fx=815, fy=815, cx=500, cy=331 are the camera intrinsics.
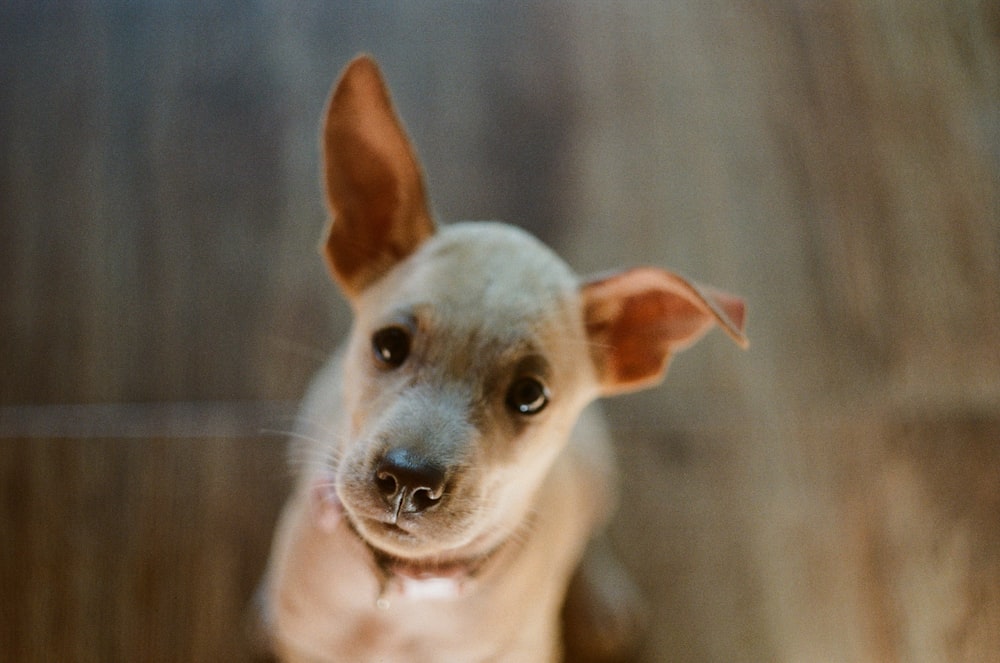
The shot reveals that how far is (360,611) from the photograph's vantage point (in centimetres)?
124

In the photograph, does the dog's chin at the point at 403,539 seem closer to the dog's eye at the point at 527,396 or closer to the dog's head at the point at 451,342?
the dog's head at the point at 451,342

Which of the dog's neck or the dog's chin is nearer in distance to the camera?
the dog's chin

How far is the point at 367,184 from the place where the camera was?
45.8 inches

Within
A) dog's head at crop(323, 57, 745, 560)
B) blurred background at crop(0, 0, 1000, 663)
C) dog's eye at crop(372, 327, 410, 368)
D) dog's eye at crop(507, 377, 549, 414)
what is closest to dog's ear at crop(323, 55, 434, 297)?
dog's head at crop(323, 57, 745, 560)

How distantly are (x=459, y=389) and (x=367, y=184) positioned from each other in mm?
334

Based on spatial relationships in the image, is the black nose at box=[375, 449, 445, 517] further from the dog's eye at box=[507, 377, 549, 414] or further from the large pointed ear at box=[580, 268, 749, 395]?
the large pointed ear at box=[580, 268, 749, 395]

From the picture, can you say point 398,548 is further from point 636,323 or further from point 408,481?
point 636,323

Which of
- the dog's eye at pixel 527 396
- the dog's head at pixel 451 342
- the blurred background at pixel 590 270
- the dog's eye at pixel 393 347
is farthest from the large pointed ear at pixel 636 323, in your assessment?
the blurred background at pixel 590 270

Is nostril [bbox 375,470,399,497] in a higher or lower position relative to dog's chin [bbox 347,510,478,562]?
higher

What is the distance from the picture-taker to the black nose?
98 centimetres

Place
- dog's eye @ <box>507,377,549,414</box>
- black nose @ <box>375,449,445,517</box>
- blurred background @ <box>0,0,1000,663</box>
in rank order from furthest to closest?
blurred background @ <box>0,0,1000,663</box> < dog's eye @ <box>507,377,549,414</box> < black nose @ <box>375,449,445,517</box>

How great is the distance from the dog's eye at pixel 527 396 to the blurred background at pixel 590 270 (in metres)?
0.78

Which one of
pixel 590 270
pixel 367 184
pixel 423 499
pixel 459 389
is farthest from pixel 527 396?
pixel 590 270

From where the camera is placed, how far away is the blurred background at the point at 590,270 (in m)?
1.71
